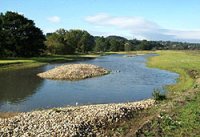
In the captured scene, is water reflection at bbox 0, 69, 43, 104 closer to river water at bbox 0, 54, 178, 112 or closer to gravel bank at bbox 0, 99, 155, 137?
river water at bbox 0, 54, 178, 112

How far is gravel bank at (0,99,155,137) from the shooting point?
78.0ft

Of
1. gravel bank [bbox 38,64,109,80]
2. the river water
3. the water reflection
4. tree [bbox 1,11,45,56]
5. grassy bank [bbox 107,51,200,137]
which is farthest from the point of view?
tree [bbox 1,11,45,56]

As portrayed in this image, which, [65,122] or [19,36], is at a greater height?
[19,36]

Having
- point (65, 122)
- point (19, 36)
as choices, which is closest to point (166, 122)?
point (65, 122)

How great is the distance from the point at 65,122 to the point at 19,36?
299ft

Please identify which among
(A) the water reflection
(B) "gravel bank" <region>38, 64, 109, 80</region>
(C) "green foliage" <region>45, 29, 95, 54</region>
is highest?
(C) "green foliage" <region>45, 29, 95, 54</region>

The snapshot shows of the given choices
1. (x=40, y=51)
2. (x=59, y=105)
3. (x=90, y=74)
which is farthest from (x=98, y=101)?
(x=40, y=51)

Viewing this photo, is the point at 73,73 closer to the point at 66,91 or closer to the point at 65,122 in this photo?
the point at 66,91

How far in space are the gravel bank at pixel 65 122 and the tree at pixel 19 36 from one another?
3199 inches

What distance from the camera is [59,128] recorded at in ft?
79.8

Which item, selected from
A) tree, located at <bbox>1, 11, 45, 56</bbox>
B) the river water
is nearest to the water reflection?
the river water

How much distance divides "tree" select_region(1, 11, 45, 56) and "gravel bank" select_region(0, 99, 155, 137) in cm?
8126

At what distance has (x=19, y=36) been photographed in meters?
113

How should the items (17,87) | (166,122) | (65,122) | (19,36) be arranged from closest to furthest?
(65,122), (166,122), (17,87), (19,36)
